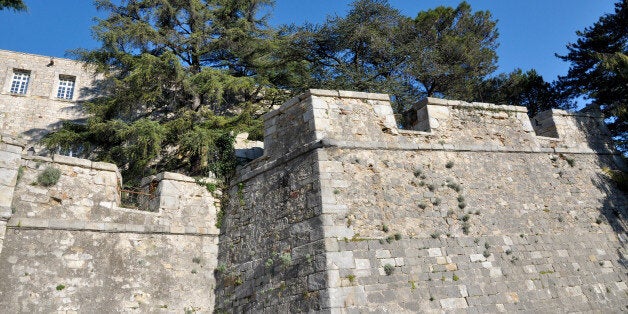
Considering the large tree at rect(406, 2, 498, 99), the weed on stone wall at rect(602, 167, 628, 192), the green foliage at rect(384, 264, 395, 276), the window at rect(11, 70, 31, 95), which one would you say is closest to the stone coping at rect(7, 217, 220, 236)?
the green foliage at rect(384, 264, 395, 276)

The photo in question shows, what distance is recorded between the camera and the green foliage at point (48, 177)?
7.43 metres

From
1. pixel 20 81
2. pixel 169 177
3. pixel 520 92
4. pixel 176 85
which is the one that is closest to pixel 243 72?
pixel 176 85

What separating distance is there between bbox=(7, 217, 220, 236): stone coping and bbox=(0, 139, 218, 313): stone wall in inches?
0.5

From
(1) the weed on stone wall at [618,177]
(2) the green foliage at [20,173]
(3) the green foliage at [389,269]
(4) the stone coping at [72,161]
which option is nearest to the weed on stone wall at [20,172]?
(2) the green foliage at [20,173]

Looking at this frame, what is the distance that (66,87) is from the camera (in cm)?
1720

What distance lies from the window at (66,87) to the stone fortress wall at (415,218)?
38.2 ft

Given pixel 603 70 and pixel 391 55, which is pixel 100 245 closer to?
pixel 391 55

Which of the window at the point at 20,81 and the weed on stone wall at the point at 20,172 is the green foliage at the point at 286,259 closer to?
the weed on stone wall at the point at 20,172

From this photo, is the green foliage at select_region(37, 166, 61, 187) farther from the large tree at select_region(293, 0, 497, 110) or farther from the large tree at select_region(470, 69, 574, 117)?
the large tree at select_region(470, 69, 574, 117)

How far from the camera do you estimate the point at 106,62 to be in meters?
13.1

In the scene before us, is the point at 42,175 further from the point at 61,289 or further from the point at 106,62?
the point at 106,62

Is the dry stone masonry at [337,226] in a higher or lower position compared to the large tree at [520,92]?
lower

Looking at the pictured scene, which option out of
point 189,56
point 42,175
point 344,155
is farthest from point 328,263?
point 189,56

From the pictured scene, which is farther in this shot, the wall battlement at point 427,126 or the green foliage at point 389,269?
the wall battlement at point 427,126
